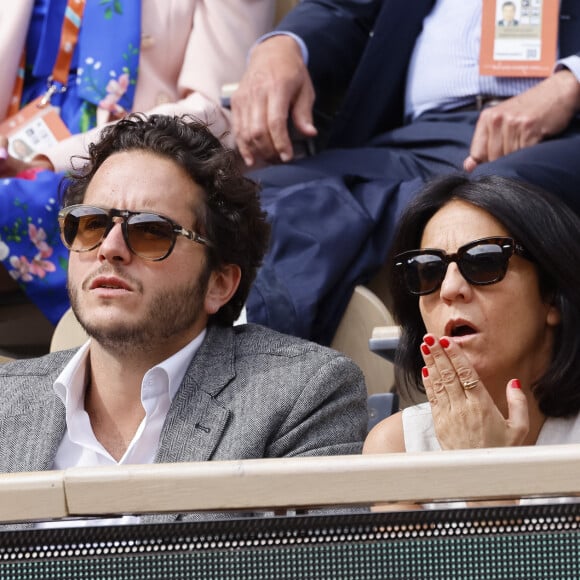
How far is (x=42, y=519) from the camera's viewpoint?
0.96m

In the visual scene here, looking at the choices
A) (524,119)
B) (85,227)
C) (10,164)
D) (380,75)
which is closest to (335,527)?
(85,227)

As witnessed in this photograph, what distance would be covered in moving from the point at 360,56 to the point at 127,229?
55.8 inches

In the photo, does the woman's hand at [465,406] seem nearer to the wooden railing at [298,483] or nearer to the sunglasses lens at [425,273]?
the sunglasses lens at [425,273]

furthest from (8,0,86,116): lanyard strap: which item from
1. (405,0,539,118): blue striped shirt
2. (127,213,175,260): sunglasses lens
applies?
(127,213,175,260): sunglasses lens

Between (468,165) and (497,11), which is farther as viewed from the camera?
(497,11)

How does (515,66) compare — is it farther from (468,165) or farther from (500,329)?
(500,329)

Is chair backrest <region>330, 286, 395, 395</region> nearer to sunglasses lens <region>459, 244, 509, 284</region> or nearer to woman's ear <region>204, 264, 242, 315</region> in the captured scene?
woman's ear <region>204, 264, 242, 315</region>

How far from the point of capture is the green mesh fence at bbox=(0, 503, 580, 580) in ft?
2.99

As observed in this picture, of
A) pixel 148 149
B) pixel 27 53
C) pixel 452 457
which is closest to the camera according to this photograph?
pixel 452 457

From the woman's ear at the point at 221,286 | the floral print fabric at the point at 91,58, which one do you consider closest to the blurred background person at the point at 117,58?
the floral print fabric at the point at 91,58

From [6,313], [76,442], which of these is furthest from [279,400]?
[6,313]

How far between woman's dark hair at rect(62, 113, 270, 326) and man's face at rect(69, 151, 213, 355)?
3 centimetres

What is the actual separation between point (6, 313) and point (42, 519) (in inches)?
75.2

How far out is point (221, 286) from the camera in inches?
84.7
